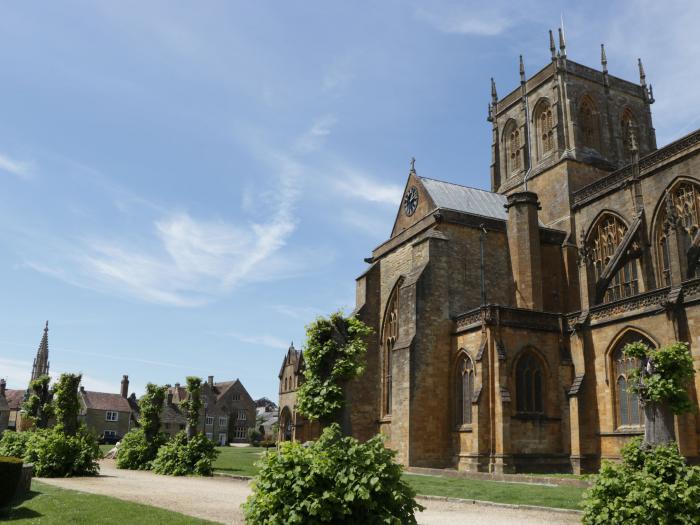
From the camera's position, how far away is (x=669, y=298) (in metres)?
22.2

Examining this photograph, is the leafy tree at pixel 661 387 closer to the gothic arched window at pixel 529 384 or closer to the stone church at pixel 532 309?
the stone church at pixel 532 309

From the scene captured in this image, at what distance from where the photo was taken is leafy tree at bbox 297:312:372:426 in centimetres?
1391

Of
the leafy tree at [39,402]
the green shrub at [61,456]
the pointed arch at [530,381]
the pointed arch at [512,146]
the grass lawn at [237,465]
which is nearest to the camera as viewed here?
the green shrub at [61,456]

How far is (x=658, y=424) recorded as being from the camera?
1299 centimetres

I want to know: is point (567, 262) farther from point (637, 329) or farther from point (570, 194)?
point (637, 329)

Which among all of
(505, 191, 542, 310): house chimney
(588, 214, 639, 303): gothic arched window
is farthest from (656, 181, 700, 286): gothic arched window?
(505, 191, 542, 310): house chimney

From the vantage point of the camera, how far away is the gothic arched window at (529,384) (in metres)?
26.8

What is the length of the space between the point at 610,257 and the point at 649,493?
25000 mm

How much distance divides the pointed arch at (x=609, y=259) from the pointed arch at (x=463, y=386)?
7.34m

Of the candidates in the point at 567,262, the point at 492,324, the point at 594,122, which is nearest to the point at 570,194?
the point at 567,262

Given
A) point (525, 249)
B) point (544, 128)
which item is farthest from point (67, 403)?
point (544, 128)

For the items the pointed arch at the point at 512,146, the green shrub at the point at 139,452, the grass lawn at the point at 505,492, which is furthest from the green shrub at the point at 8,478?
the pointed arch at the point at 512,146

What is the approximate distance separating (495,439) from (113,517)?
17.5 m

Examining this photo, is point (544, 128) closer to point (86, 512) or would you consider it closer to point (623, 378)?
point (623, 378)
